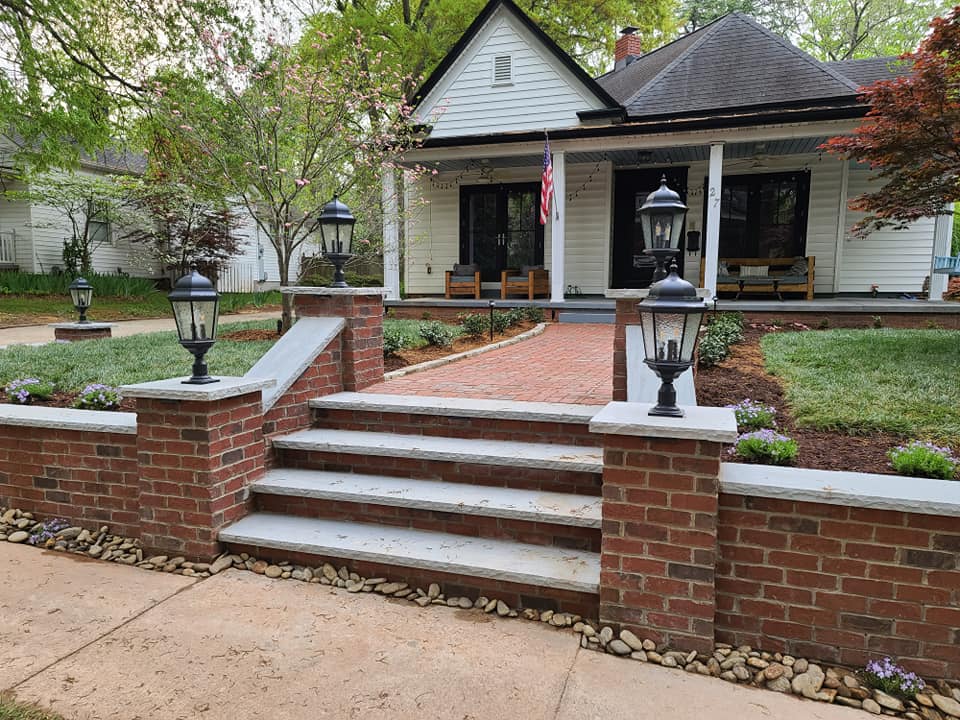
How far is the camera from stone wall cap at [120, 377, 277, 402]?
3.04m

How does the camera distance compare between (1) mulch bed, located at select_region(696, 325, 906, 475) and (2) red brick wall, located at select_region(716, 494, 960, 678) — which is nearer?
(2) red brick wall, located at select_region(716, 494, 960, 678)

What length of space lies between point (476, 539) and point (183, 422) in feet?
5.21

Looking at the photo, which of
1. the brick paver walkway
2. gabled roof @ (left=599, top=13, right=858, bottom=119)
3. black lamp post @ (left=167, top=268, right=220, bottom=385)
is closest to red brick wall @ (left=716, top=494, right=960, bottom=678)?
the brick paver walkway

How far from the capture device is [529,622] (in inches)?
105

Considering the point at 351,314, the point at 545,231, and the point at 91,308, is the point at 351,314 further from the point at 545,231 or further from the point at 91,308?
the point at 91,308

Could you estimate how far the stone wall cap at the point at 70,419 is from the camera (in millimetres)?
3439

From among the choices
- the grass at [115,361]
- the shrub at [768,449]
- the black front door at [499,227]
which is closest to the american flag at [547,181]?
the black front door at [499,227]

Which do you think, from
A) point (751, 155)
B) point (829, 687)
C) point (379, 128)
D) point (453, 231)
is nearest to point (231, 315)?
point (453, 231)

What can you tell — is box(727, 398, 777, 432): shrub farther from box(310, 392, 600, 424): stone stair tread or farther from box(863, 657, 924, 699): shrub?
box(863, 657, 924, 699): shrub

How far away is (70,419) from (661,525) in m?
3.32

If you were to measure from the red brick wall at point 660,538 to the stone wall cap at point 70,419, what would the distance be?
8.54 feet

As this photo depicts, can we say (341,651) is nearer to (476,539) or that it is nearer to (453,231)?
(476,539)

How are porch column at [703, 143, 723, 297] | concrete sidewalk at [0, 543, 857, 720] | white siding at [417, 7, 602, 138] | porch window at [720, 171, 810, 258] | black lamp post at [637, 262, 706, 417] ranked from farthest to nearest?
white siding at [417, 7, 602, 138]
porch window at [720, 171, 810, 258]
porch column at [703, 143, 723, 297]
black lamp post at [637, 262, 706, 417]
concrete sidewalk at [0, 543, 857, 720]

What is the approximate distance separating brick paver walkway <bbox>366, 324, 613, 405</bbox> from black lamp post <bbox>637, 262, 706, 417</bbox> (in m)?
1.34
